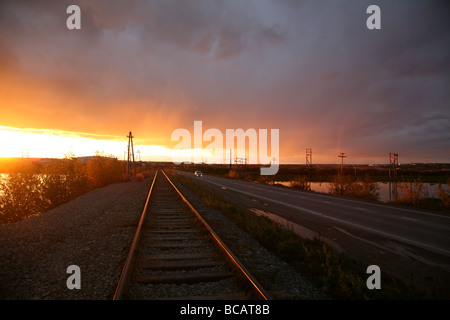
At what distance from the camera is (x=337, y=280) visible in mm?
4445

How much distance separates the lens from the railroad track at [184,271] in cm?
375

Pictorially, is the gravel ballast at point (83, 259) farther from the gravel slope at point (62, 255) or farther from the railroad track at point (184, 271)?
the railroad track at point (184, 271)

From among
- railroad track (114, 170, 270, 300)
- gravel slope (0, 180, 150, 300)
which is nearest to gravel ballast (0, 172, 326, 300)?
gravel slope (0, 180, 150, 300)

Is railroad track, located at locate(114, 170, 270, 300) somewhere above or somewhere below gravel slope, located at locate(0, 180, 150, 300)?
above

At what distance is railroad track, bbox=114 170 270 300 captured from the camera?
12.3 feet

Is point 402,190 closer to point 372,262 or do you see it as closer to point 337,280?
point 372,262

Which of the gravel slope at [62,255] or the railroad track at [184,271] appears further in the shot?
the gravel slope at [62,255]

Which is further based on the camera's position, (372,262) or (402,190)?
(402,190)

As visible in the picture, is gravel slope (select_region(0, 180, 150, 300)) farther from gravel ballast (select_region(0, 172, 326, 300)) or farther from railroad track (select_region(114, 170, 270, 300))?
railroad track (select_region(114, 170, 270, 300))

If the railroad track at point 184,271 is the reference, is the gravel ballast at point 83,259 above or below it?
below

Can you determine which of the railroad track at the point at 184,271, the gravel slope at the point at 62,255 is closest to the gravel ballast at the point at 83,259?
the gravel slope at the point at 62,255

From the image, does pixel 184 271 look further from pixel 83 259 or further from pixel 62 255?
pixel 62 255
